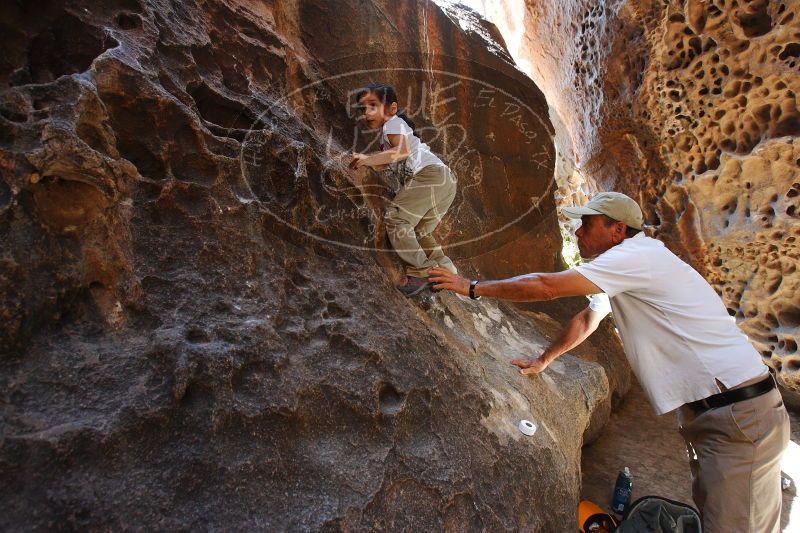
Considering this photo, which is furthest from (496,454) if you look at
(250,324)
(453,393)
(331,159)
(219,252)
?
(331,159)

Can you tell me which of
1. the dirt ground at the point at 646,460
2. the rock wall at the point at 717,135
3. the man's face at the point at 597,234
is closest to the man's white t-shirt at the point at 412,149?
the man's face at the point at 597,234

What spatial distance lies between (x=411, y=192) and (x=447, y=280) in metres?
0.51

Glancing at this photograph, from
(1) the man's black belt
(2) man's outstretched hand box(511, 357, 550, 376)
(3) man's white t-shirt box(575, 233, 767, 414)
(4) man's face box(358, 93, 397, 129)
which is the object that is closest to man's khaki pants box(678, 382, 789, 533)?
(1) the man's black belt

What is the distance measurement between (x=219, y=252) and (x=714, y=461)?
2227 mm

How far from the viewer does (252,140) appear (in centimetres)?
195

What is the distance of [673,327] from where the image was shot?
1993 millimetres

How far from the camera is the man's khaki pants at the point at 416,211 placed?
7.71ft

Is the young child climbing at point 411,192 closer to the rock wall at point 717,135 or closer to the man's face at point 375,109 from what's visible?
the man's face at point 375,109

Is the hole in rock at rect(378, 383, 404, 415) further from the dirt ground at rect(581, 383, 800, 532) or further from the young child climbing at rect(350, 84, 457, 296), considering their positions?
the dirt ground at rect(581, 383, 800, 532)

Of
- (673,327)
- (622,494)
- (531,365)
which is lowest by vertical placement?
(622,494)

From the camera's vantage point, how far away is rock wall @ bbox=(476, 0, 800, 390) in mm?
4039

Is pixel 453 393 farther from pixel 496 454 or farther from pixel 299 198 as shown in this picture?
pixel 299 198

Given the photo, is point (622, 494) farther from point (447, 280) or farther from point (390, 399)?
point (390, 399)

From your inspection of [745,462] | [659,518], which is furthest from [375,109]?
[659,518]
